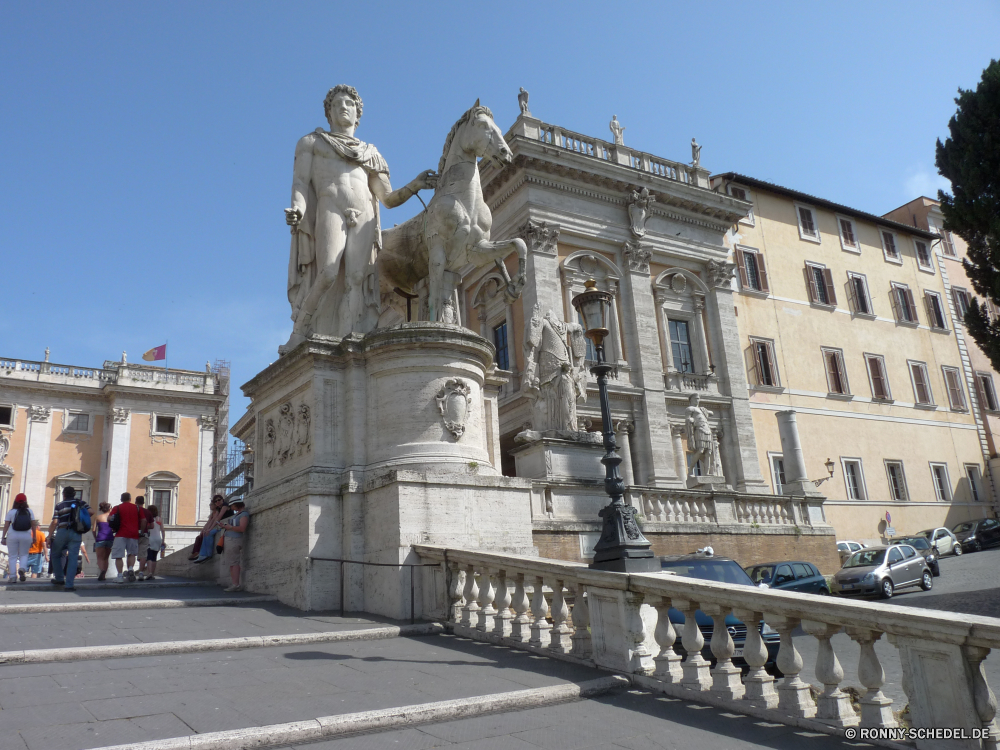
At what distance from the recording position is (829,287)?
36719mm

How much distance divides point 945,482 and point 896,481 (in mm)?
3609

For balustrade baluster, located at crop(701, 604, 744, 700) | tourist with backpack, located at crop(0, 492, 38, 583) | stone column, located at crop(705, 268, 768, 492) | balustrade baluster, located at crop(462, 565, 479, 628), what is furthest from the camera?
stone column, located at crop(705, 268, 768, 492)

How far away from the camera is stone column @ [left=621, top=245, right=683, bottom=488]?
26.7 meters

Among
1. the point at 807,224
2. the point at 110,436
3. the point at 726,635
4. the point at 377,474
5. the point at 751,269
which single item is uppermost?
the point at 807,224

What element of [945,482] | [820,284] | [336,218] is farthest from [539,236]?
[945,482]

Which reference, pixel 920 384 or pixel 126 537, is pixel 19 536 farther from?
pixel 920 384

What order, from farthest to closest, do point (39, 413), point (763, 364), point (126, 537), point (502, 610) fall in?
point (39, 413) < point (763, 364) < point (126, 537) < point (502, 610)

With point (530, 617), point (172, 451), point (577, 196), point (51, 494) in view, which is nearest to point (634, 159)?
point (577, 196)

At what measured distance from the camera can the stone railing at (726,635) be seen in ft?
13.0

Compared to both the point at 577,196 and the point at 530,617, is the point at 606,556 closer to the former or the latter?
the point at 530,617

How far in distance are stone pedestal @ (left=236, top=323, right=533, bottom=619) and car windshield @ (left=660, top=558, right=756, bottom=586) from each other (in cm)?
239

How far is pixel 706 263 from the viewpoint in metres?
31.0

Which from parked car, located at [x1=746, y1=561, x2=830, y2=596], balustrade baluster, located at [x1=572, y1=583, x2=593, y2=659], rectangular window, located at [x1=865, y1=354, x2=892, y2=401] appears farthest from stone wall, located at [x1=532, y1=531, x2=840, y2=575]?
rectangular window, located at [x1=865, y1=354, x2=892, y2=401]

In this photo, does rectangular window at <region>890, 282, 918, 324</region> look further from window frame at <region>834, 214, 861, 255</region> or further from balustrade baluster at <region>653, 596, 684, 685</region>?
balustrade baluster at <region>653, 596, 684, 685</region>
